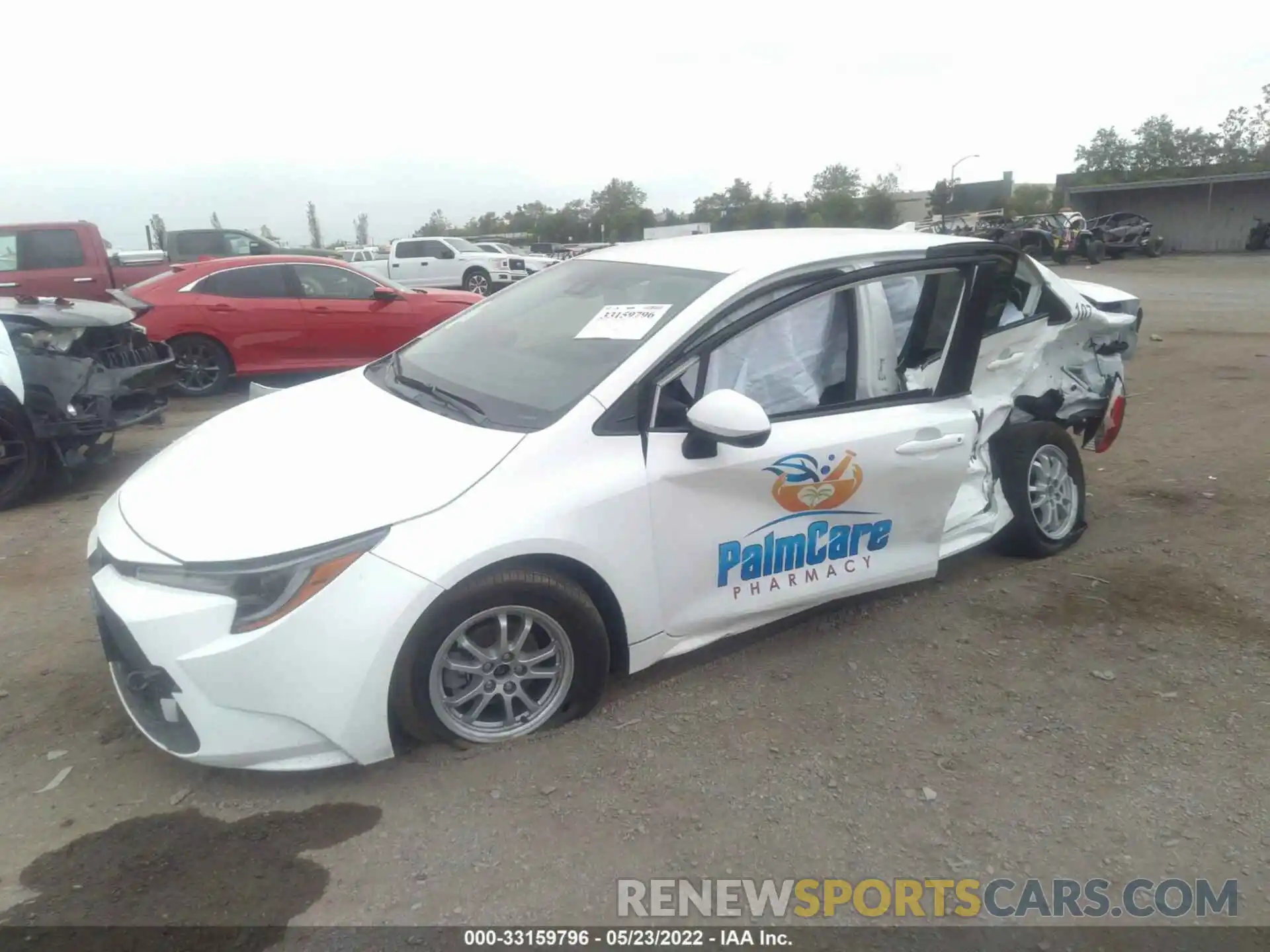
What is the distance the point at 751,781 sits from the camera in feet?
10.1

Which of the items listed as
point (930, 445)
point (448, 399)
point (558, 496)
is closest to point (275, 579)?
point (558, 496)

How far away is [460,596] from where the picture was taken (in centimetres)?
293

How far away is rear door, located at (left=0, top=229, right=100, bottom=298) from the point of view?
1100cm

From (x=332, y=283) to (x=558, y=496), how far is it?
8030mm

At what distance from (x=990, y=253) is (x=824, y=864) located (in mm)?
Result: 2747

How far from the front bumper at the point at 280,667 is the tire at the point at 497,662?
8cm

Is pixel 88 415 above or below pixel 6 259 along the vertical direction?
below

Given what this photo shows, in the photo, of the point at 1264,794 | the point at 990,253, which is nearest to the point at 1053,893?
the point at 1264,794

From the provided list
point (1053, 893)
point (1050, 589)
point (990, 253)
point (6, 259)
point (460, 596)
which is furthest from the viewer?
point (6, 259)

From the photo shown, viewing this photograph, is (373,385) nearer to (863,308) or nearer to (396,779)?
(396,779)

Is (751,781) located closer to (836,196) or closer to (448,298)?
(448,298)

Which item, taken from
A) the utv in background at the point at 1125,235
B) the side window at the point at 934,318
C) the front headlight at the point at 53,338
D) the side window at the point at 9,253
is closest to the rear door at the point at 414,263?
the side window at the point at 9,253

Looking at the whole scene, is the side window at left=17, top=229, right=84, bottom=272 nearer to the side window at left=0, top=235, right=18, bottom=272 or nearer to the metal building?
the side window at left=0, top=235, right=18, bottom=272

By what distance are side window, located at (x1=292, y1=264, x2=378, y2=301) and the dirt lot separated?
605cm
